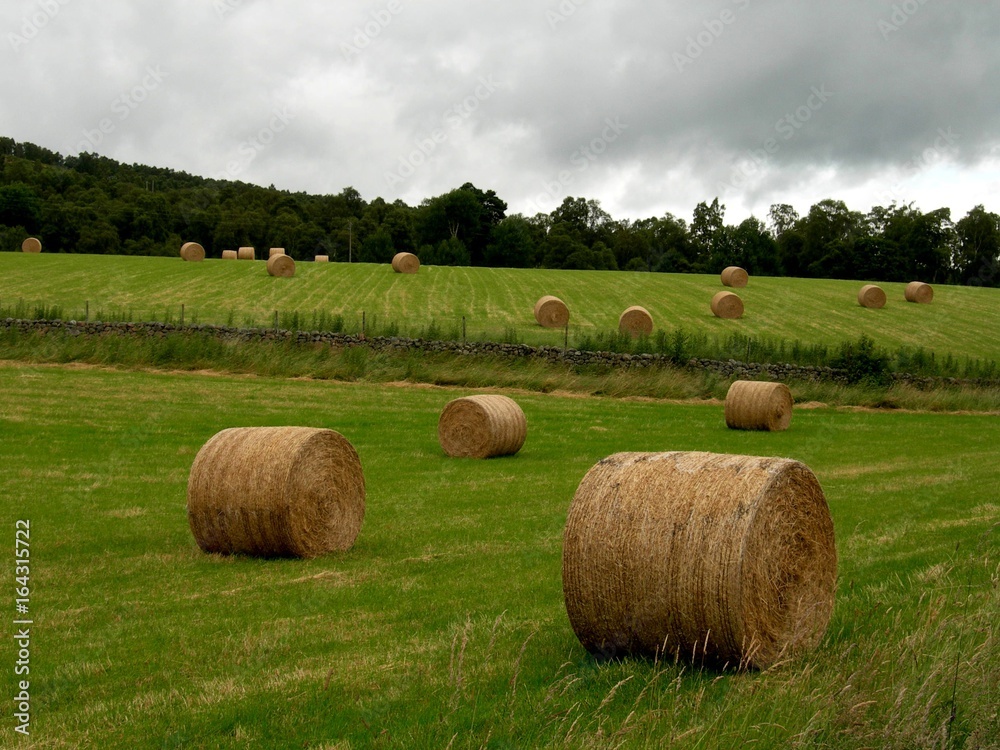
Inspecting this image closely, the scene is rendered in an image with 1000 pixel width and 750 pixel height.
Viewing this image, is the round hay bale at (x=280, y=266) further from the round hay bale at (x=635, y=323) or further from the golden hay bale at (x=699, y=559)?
the golden hay bale at (x=699, y=559)

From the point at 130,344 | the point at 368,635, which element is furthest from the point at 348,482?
the point at 130,344

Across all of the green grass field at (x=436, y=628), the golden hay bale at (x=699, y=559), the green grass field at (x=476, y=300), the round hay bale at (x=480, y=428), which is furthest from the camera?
the green grass field at (x=476, y=300)

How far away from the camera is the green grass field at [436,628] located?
18.1ft

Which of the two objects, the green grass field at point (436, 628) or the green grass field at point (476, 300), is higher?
the green grass field at point (476, 300)

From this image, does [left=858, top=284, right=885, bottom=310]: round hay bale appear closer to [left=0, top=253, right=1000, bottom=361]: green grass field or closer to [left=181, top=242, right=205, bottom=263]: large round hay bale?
[left=0, top=253, right=1000, bottom=361]: green grass field

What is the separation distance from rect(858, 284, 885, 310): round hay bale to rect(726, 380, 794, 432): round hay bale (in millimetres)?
35538

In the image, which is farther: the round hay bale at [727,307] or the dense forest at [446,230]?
the dense forest at [446,230]

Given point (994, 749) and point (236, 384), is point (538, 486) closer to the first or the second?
point (994, 749)

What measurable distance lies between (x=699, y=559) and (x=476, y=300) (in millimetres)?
45213

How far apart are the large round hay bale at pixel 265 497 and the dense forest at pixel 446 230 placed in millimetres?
76215

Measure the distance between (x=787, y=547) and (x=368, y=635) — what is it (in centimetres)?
322

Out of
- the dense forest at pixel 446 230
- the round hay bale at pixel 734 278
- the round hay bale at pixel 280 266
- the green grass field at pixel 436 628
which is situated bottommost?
the green grass field at pixel 436 628

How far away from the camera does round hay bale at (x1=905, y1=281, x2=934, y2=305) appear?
6031cm

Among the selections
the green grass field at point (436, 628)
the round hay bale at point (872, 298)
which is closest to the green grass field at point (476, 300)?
the round hay bale at point (872, 298)
